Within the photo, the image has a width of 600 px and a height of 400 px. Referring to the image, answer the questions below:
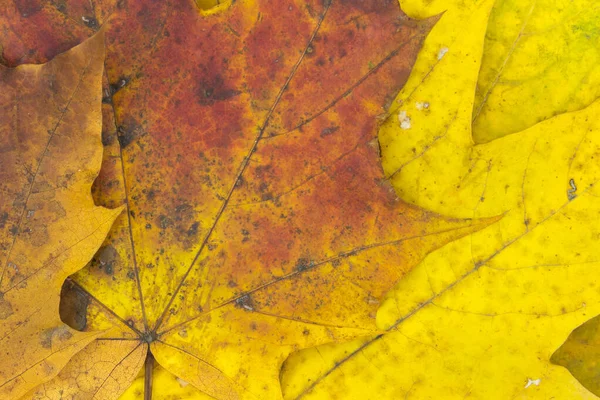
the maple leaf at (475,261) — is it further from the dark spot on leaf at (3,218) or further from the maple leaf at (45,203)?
the dark spot on leaf at (3,218)

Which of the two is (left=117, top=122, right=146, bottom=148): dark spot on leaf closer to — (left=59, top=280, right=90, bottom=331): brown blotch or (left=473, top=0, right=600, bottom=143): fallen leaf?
(left=59, top=280, right=90, bottom=331): brown blotch

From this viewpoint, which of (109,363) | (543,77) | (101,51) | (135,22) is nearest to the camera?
(101,51)

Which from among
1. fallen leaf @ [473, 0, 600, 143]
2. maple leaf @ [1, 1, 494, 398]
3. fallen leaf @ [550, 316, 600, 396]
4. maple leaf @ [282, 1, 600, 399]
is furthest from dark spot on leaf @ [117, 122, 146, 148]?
fallen leaf @ [550, 316, 600, 396]

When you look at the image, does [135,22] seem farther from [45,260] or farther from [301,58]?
[45,260]

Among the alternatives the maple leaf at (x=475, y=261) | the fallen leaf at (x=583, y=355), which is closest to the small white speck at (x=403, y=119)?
the maple leaf at (x=475, y=261)

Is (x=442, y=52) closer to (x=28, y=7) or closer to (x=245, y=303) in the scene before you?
(x=245, y=303)

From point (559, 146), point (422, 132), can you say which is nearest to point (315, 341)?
point (422, 132)
